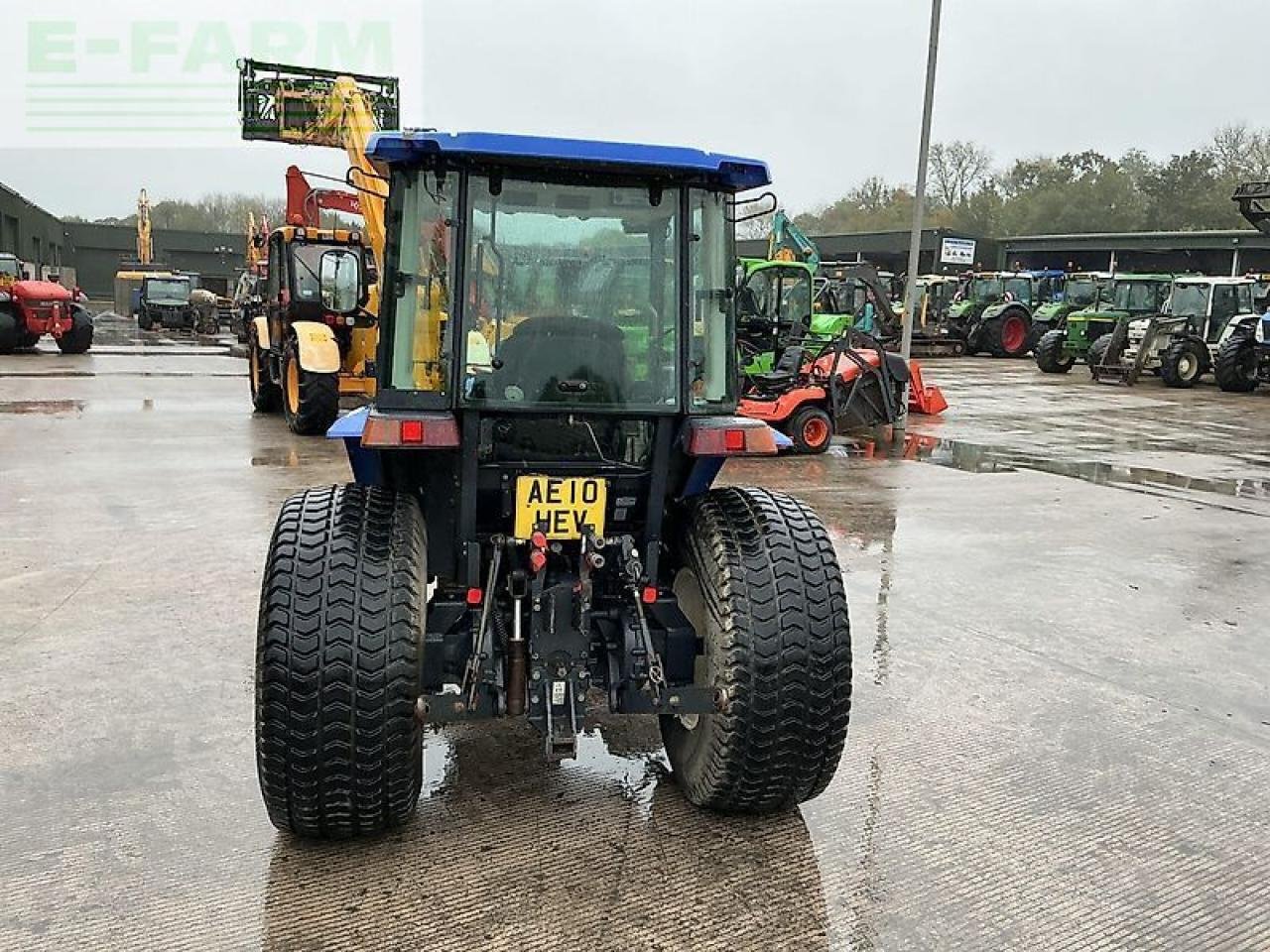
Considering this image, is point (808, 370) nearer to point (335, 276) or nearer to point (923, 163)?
point (923, 163)

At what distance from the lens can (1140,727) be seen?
4.30 m

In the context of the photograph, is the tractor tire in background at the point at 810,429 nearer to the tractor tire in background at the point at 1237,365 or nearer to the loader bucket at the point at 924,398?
the loader bucket at the point at 924,398

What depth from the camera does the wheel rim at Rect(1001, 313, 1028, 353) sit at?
1109 inches

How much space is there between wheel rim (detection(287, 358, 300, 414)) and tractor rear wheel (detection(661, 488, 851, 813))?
8705 mm

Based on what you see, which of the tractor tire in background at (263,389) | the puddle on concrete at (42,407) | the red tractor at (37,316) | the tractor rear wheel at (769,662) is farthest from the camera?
the red tractor at (37,316)

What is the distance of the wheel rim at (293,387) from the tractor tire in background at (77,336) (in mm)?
11661

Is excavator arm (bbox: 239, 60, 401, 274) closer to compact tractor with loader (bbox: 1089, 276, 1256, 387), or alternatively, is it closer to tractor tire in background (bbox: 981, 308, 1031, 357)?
compact tractor with loader (bbox: 1089, 276, 1256, 387)

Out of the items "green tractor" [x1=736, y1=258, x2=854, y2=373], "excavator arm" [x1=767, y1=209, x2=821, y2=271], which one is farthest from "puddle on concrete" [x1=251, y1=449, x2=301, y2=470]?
"excavator arm" [x1=767, y1=209, x2=821, y2=271]

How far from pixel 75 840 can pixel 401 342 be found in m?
1.79

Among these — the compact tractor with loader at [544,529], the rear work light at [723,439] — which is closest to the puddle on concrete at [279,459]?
the compact tractor with loader at [544,529]

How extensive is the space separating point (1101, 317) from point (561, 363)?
23.7 metres

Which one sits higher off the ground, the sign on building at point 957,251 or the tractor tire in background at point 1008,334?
the sign on building at point 957,251

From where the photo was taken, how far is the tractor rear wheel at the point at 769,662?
10.4 feet

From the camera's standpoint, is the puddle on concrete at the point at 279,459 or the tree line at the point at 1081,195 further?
the tree line at the point at 1081,195
